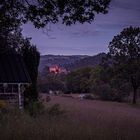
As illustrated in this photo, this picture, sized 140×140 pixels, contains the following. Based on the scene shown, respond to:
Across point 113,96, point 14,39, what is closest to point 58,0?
point 14,39

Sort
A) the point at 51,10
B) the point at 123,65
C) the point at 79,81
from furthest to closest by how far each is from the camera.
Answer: the point at 79,81 → the point at 123,65 → the point at 51,10

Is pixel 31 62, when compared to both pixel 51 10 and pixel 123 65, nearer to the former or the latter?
pixel 51 10

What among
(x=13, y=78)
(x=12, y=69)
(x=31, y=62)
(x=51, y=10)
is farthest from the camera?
(x=31, y=62)

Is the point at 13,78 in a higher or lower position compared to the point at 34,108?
higher

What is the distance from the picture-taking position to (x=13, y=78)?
29578 mm

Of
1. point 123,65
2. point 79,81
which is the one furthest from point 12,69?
point 79,81

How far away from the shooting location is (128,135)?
45.8 feet

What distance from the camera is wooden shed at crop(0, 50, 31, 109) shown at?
29.4 m

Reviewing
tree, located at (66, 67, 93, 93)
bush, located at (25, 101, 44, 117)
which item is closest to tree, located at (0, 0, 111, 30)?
bush, located at (25, 101, 44, 117)

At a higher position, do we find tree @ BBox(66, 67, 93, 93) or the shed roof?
the shed roof

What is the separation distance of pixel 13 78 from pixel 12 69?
0.87 metres

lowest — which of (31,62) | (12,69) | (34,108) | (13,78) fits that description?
(34,108)

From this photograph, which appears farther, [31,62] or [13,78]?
[31,62]

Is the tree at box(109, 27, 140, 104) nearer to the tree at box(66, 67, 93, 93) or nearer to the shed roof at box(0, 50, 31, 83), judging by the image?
the tree at box(66, 67, 93, 93)
